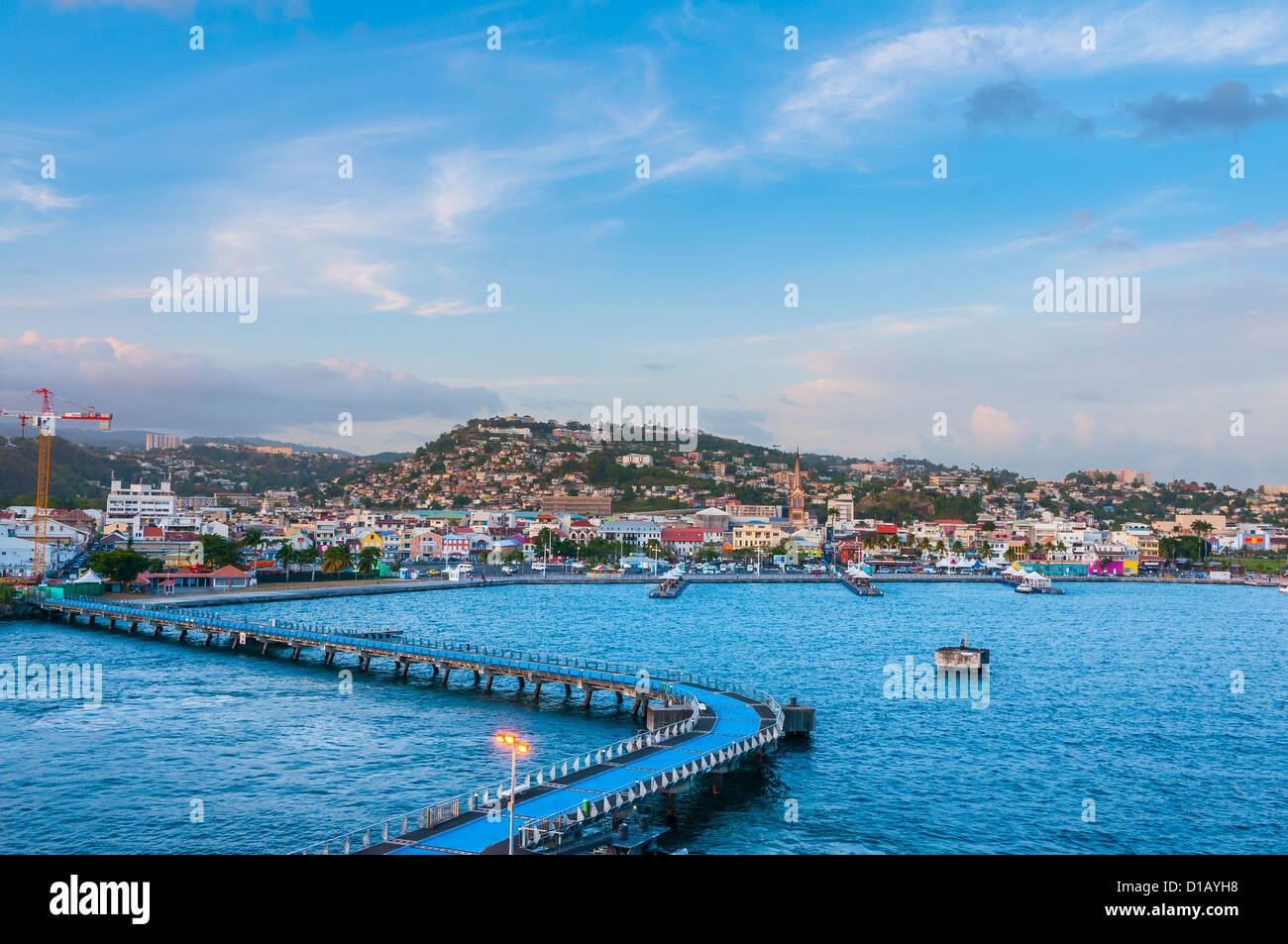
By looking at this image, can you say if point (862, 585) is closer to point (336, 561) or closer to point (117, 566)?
point (336, 561)

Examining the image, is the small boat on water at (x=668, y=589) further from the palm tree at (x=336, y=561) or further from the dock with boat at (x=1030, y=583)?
the dock with boat at (x=1030, y=583)

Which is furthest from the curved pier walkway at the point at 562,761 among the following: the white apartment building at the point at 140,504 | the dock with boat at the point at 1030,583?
the white apartment building at the point at 140,504

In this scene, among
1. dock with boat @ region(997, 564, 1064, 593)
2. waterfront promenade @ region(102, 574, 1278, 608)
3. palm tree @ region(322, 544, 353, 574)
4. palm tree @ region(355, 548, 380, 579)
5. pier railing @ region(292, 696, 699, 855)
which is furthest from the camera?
dock with boat @ region(997, 564, 1064, 593)

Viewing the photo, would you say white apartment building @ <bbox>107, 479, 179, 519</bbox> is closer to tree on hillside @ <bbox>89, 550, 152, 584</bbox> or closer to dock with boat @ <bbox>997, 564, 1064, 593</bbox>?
tree on hillside @ <bbox>89, 550, 152, 584</bbox>

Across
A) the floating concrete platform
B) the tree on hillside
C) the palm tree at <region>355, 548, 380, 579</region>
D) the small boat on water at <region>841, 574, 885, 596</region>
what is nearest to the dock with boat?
the small boat on water at <region>841, 574, 885, 596</region>
